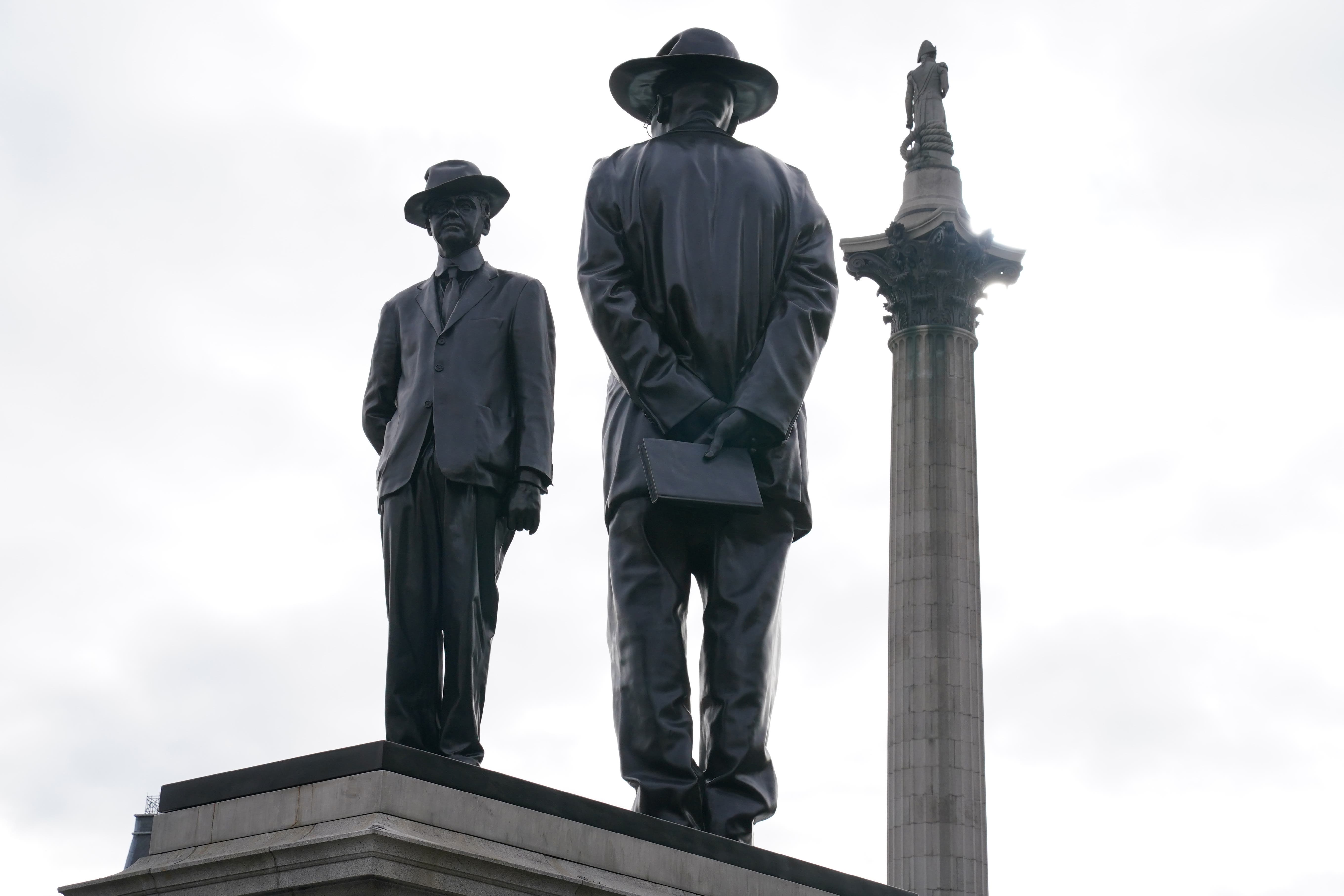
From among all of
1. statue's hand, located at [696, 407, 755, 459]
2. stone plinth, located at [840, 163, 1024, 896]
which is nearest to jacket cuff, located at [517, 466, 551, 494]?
statue's hand, located at [696, 407, 755, 459]

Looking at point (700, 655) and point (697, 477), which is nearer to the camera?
point (697, 477)

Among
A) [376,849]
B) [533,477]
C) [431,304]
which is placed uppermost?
[431,304]

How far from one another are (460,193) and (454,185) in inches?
1.7

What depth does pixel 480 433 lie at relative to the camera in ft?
23.6

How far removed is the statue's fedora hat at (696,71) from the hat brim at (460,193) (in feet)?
2.08

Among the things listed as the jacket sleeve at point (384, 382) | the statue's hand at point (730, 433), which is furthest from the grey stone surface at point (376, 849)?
the jacket sleeve at point (384, 382)

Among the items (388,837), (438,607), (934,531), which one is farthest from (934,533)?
(388,837)

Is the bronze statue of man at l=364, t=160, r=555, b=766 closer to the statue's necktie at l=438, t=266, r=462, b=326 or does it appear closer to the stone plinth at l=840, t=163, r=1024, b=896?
the statue's necktie at l=438, t=266, r=462, b=326

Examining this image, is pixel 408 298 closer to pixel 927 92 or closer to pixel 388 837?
pixel 388 837

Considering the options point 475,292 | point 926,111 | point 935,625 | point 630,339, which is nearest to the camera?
point 630,339

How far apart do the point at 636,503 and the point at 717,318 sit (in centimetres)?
78

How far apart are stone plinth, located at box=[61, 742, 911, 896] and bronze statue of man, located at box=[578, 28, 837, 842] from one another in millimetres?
817

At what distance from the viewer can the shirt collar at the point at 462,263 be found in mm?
7617

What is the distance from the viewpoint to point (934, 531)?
26.4 metres
